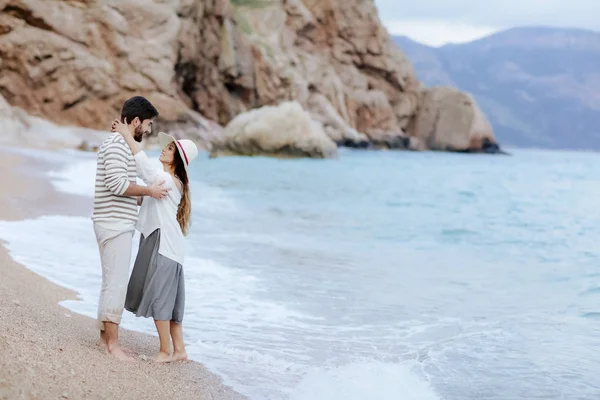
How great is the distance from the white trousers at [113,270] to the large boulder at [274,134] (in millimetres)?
32660

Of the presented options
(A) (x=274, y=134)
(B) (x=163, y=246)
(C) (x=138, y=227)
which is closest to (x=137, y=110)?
(C) (x=138, y=227)

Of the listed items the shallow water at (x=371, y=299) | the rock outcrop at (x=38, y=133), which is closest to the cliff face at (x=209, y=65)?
the rock outcrop at (x=38, y=133)

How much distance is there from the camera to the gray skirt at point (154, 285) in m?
4.57

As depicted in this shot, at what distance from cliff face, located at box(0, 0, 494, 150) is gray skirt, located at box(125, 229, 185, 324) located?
34.2m

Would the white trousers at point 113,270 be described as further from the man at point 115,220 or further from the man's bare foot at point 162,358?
the man's bare foot at point 162,358

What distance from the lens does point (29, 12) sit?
122 feet

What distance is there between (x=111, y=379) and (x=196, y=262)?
15.8 feet

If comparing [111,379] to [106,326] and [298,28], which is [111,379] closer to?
[106,326]

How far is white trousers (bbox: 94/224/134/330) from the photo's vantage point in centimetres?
452

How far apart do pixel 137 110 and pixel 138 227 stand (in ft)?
2.29

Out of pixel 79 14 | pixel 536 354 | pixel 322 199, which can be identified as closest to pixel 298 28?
pixel 79 14

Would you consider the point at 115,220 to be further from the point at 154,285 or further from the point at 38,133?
the point at 38,133

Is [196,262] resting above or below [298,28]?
below

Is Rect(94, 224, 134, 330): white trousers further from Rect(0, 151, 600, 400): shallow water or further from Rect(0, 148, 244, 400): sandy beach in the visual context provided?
Rect(0, 151, 600, 400): shallow water
